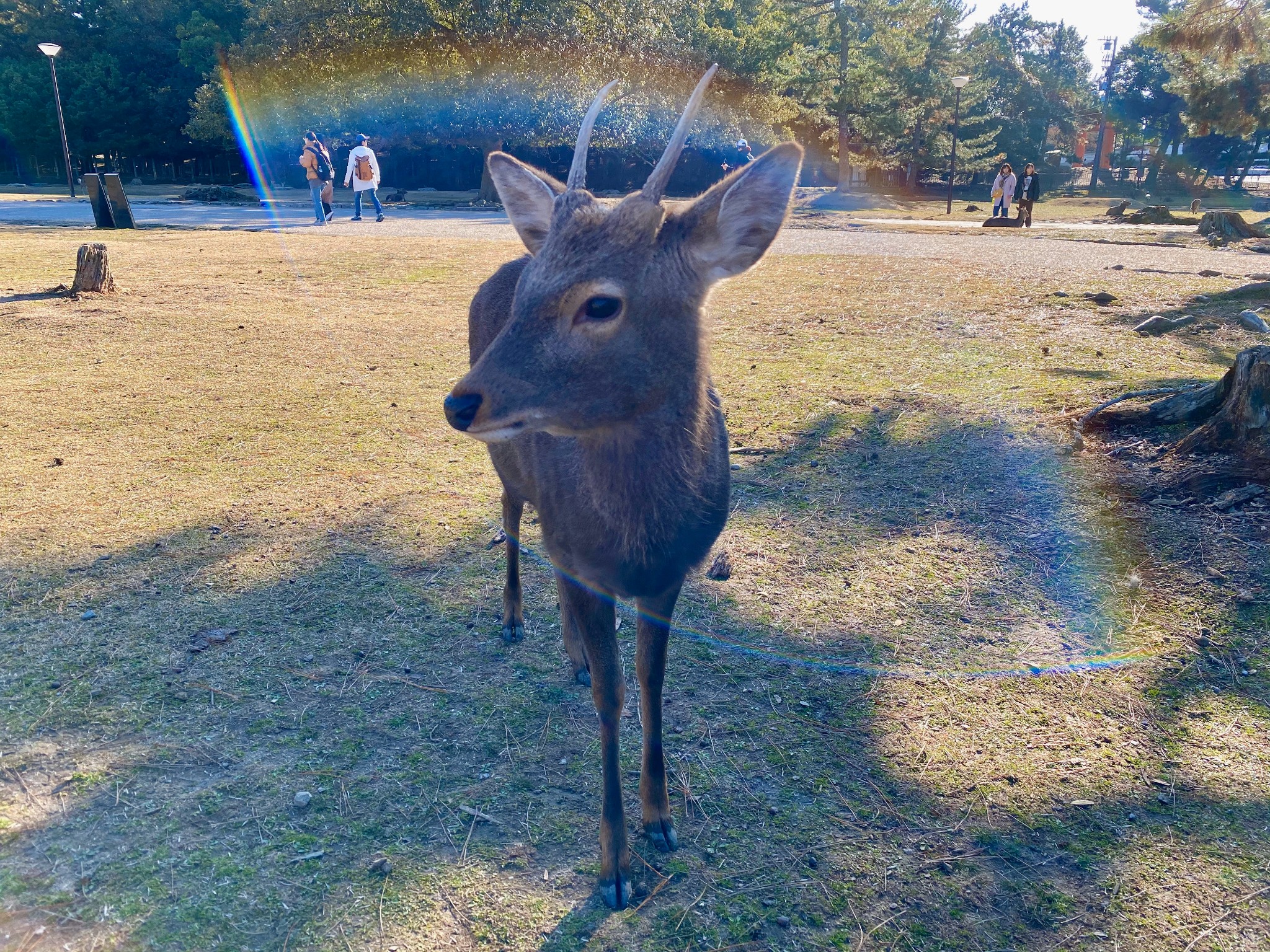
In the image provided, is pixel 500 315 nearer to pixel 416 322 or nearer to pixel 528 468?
pixel 528 468

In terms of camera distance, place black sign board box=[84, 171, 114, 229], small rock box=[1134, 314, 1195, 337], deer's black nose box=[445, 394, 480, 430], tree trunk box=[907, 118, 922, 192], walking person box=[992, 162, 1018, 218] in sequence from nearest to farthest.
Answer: deer's black nose box=[445, 394, 480, 430], small rock box=[1134, 314, 1195, 337], black sign board box=[84, 171, 114, 229], walking person box=[992, 162, 1018, 218], tree trunk box=[907, 118, 922, 192]

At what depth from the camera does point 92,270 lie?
37.2ft

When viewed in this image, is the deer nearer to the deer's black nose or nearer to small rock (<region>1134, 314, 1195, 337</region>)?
the deer's black nose

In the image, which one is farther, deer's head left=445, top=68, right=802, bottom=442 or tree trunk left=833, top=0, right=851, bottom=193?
tree trunk left=833, top=0, right=851, bottom=193

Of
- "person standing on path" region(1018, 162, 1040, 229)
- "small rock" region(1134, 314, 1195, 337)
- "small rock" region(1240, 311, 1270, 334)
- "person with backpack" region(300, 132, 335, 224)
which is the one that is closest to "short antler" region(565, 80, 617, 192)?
"small rock" region(1134, 314, 1195, 337)

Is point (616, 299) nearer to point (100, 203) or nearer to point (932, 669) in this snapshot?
point (932, 669)

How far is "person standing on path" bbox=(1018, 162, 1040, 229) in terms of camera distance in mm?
28578

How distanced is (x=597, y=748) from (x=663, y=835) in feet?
1.89

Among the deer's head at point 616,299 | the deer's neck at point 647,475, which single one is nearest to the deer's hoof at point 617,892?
the deer's neck at point 647,475

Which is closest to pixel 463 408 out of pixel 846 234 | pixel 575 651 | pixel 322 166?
pixel 575 651

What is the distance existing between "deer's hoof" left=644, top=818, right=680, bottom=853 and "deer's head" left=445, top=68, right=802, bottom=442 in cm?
150

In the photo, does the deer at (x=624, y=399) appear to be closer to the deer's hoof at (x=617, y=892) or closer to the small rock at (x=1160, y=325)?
the deer's hoof at (x=617, y=892)

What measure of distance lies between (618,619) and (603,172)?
39.2 m

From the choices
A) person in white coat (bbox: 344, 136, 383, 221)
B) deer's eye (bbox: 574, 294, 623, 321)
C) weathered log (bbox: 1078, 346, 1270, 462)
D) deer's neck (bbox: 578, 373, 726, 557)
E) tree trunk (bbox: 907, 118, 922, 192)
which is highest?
tree trunk (bbox: 907, 118, 922, 192)
